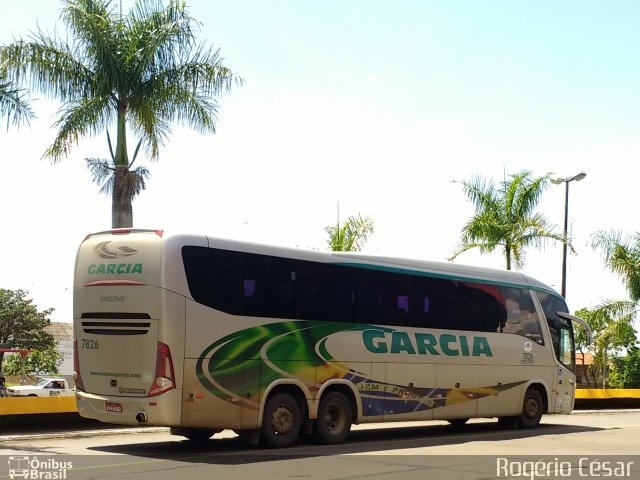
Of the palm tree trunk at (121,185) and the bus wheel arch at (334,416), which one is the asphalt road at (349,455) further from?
the palm tree trunk at (121,185)

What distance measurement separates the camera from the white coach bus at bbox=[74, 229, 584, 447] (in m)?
14.4

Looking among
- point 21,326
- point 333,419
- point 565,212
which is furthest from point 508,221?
point 21,326

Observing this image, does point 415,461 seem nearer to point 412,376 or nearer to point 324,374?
point 324,374

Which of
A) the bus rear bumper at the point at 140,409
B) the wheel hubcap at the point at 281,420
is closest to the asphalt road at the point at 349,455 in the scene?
the wheel hubcap at the point at 281,420

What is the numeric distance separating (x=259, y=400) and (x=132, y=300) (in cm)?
269

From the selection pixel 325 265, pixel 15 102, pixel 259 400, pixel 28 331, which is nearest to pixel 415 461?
pixel 259 400

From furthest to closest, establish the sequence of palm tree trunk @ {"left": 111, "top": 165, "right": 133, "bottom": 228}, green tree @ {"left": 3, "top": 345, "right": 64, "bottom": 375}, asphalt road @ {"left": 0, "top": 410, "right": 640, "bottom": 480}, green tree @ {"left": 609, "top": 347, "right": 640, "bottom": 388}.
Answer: green tree @ {"left": 3, "top": 345, "right": 64, "bottom": 375}, green tree @ {"left": 609, "top": 347, "right": 640, "bottom": 388}, palm tree trunk @ {"left": 111, "top": 165, "right": 133, "bottom": 228}, asphalt road @ {"left": 0, "top": 410, "right": 640, "bottom": 480}

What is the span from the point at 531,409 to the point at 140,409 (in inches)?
421

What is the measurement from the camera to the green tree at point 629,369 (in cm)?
5422

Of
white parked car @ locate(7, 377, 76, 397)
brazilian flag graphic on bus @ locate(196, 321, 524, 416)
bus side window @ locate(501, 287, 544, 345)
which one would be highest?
bus side window @ locate(501, 287, 544, 345)

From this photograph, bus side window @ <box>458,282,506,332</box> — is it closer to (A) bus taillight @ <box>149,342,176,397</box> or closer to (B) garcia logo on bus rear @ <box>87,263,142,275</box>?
(A) bus taillight @ <box>149,342,176,397</box>

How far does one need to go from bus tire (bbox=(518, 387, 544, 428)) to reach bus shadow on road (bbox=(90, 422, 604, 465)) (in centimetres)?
37

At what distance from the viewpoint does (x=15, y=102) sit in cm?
1984

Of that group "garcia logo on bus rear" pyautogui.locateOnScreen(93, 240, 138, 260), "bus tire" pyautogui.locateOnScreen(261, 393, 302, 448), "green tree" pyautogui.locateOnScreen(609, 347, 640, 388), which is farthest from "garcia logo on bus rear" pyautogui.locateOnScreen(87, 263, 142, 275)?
"green tree" pyautogui.locateOnScreen(609, 347, 640, 388)
